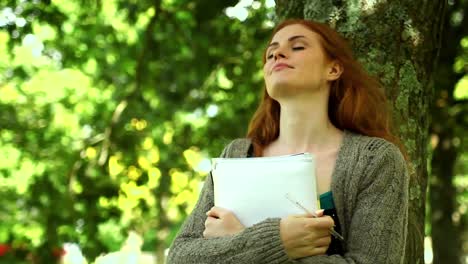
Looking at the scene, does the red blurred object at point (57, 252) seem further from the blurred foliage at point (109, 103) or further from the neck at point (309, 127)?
the neck at point (309, 127)

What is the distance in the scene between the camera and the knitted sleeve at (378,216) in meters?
2.35

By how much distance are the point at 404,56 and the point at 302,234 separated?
4.14 ft

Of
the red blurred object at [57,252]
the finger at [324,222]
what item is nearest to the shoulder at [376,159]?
the finger at [324,222]

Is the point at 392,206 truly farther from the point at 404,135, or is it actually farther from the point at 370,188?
the point at 404,135

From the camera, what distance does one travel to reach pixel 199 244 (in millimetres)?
2469

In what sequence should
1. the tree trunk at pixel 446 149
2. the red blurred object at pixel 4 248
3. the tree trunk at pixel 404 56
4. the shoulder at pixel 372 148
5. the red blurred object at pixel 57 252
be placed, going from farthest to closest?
1. the tree trunk at pixel 446 149
2. the red blurred object at pixel 57 252
3. the red blurred object at pixel 4 248
4. the tree trunk at pixel 404 56
5. the shoulder at pixel 372 148

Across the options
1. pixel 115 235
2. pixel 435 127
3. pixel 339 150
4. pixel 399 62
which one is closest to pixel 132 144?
pixel 115 235

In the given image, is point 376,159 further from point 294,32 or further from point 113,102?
point 113,102

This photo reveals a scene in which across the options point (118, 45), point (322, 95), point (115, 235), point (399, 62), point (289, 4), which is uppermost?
point (118, 45)

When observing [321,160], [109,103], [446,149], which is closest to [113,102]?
[109,103]

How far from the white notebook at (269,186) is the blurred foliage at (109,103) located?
146 inches

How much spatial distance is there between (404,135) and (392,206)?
2.73 ft

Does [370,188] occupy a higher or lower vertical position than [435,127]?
lower

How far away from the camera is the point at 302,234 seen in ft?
7.45
